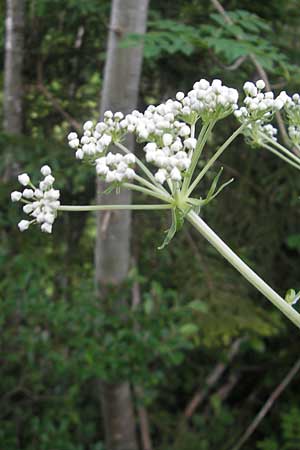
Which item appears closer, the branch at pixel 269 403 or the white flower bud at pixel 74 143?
the white flower bud at pixel 74 143

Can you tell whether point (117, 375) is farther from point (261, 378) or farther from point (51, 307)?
point (261, 378)

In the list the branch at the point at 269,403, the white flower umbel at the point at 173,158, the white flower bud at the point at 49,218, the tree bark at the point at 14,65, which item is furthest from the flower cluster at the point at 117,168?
the tree bark at the point at 14,65

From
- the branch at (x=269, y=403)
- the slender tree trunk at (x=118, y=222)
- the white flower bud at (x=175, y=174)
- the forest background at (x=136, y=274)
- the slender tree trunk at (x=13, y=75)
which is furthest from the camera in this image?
the slender tree trunk at (x=13, y=75)

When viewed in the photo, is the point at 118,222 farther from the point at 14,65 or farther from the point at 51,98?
the point at 14,65

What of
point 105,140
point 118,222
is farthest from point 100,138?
point 118,222

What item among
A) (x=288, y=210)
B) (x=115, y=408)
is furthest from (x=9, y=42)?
(x=115, y=408)

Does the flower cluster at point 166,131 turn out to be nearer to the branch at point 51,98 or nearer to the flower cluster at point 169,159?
the flower cluster at point 169,159

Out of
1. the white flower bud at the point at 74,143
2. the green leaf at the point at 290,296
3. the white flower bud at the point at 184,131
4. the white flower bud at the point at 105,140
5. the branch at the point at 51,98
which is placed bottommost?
the green leaf at the point at 290,296
